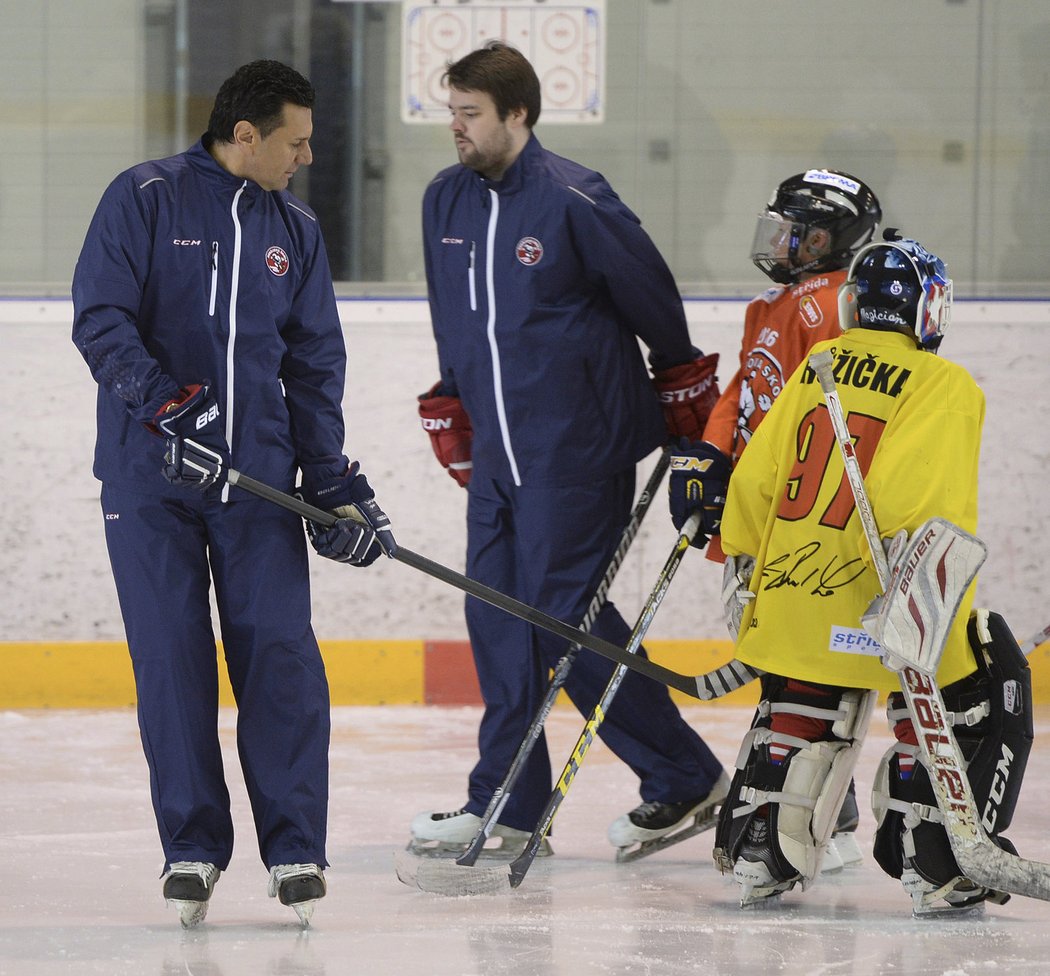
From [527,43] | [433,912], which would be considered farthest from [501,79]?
[527,43]

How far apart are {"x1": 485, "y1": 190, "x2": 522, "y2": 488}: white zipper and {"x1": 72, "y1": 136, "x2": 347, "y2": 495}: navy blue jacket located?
2.10ft

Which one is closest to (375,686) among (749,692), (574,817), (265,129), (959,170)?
(749,692)

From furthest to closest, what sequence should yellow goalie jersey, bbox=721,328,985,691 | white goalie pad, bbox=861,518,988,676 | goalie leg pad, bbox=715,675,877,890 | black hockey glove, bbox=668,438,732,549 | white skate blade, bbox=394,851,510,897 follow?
black hockey glove, bbox=668,438,732,549
white skate blade, bbox=394,851,510,897
goalie leg pad, bbox=715,675,877,890
yellow goalie jersey, bbox=721,328,985,691
white goalie pad, bbox=861,518,988,676

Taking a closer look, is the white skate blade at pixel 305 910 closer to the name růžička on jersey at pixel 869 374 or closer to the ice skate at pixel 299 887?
the ice skate at pixel 299 887

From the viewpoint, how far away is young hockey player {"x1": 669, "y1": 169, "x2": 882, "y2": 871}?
126 inches

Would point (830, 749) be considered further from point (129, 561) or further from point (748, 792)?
point (129, 561)

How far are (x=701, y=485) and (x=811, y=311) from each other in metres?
0.37

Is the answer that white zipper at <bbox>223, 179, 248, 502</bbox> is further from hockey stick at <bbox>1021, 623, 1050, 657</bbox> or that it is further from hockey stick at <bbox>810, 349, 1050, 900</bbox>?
hockey stick at <bbox>1021, 623, 1050, 657</bbox>

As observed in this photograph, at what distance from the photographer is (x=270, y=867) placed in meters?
2.78

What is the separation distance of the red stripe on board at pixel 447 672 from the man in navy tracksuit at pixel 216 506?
2.31m

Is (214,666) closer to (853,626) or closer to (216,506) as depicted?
(216,506)

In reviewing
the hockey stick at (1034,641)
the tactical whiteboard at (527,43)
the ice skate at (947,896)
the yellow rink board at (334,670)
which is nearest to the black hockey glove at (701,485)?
the hockey stick at (1034,641)

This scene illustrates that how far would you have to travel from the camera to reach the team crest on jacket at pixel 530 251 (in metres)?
3.40
